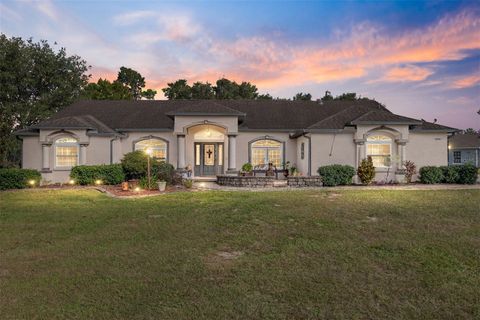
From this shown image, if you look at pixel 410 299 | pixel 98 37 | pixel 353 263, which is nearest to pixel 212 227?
→ pixel 353 263

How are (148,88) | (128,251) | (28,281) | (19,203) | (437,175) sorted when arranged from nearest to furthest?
(28,281)
(128,251)
(19,203)
(437,175)
(148,88)

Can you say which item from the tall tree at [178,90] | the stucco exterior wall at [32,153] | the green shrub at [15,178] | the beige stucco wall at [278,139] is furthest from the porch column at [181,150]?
the tall tree at [178,90]

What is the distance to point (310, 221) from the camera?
8.54 m

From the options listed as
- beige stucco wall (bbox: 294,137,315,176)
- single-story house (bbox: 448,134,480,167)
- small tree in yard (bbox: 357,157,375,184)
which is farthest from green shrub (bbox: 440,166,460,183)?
single-story house (bbox: 448,134,480,167)

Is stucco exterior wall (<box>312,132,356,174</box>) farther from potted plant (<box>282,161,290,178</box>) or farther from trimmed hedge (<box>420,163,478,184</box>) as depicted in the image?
trimmed hedge (<box>420,163,478,184</box>)

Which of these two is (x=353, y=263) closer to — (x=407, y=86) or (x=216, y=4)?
(x=216, y=4)

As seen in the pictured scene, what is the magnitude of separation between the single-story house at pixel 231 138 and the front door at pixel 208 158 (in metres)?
0.07

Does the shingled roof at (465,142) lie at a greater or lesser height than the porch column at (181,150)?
greater

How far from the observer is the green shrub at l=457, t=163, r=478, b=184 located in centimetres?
1720

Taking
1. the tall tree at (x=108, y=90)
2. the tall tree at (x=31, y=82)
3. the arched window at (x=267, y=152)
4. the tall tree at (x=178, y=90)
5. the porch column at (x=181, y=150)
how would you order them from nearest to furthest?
the porch column at (x=181, y=150) < the arched window at (x=267, y=152) < the tall tree at (x=31, y=82) < the tall tree at (x=108, y=90) < the tall tree at (x=178, y=90)

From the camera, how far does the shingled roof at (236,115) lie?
1880 cm

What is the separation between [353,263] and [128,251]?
162 inches

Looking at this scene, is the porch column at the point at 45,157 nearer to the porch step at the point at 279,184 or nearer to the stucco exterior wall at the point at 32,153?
the stucco exterior wall at the point at 32,153

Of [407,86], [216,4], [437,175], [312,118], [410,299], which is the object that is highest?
[216,4]
